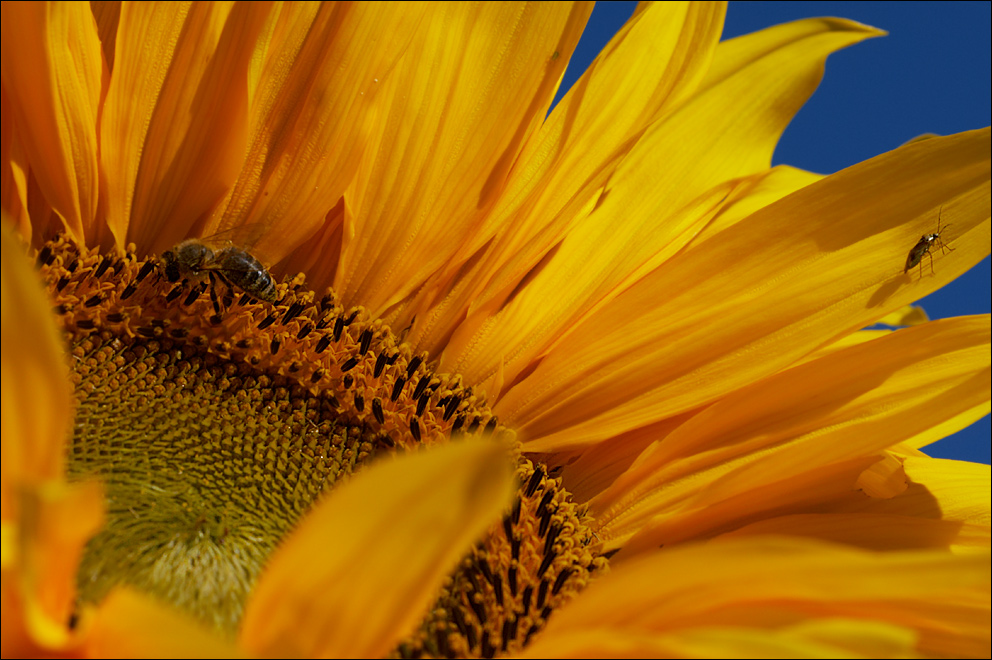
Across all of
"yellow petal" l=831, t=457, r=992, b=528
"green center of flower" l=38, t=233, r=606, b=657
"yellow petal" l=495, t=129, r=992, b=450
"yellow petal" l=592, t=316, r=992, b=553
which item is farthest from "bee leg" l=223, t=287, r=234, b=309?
"yellow petal" l=831, t=457, r=992, b=528

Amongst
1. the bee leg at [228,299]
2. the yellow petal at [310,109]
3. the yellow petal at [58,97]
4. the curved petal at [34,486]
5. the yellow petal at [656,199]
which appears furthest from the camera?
the yellow petal at [656,199]

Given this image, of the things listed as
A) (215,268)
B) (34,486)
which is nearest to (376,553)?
(34,486)

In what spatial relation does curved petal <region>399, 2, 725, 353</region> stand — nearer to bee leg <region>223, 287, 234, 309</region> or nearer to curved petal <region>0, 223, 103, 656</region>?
bee leg <region>223, 287, 234, 309</region>

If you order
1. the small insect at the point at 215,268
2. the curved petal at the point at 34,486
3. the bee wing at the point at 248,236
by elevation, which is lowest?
the curved petal at the point at 34,486

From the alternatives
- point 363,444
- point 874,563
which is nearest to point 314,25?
point 363,444

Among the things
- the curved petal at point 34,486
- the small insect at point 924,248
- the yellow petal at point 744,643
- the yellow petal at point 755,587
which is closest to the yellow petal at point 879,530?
the small insect at point 924,248

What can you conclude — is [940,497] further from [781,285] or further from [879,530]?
[781,285]

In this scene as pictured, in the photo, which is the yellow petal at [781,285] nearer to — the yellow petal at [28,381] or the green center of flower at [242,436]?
the green center of flower at [242,436]
